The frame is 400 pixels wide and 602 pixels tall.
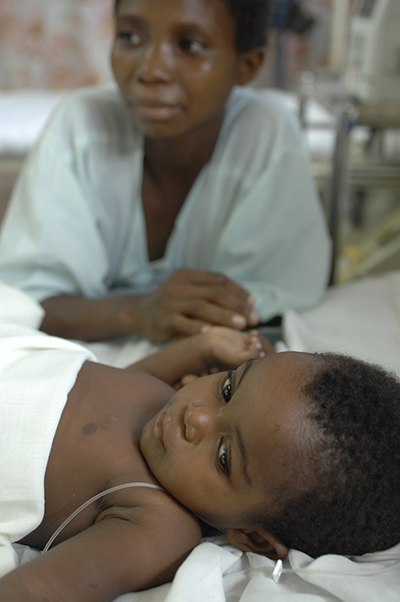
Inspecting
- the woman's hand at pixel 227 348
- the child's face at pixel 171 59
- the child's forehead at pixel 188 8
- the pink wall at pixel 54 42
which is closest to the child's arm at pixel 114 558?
the woman's hand at pixel 227 348

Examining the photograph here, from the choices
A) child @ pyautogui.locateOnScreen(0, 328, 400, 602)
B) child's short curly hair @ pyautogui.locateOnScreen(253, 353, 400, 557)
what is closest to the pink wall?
child @ pyautogui.locateOnScreen(0, 328, 400, 602)

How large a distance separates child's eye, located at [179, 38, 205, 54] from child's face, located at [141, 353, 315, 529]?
28.9 inches

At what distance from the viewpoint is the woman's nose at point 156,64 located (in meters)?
1.21

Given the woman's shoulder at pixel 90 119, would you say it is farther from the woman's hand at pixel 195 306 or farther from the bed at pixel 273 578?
the bed at pixel 273 578

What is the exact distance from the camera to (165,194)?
1.52 m

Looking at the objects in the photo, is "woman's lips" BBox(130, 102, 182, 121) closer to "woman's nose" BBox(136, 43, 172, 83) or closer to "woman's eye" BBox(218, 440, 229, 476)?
"woman's nose" BBox(136, 43, 172, 83)

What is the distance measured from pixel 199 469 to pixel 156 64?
83cm

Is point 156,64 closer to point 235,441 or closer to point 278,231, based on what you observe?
point 278,231

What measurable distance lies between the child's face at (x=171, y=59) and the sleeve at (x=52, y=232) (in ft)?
0.82

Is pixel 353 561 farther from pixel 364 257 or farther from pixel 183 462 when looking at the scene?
pixel 364 257

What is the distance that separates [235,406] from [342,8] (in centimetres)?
296

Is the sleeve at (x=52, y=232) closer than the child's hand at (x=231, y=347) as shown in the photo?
No

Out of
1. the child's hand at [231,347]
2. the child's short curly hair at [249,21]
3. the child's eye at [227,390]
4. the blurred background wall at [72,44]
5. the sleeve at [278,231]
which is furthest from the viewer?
the blurred background wall at [72,44]

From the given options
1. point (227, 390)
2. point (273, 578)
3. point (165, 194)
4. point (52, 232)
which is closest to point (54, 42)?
point (165, 194)
